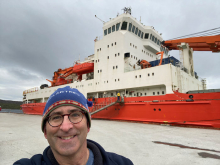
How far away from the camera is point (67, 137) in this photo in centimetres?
97

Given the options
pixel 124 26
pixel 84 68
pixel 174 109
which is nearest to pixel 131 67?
pixel 124 26

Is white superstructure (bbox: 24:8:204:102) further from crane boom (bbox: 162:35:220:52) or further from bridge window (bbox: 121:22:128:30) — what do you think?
crane boom (bbox: 162:35:220:52)

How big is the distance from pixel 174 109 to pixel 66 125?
8.95 meters

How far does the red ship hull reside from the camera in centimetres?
774

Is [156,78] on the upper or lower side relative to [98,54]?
lower

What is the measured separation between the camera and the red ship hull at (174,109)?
7738 mm

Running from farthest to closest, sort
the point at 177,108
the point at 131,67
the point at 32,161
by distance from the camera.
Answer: the point at 131,67 < the point at 177,108 < the point at 32,161

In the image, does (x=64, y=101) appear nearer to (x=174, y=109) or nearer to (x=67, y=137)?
(x=67, y=137)

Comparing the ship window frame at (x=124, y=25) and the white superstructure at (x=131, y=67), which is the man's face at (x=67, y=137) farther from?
the ship window frame at (x=124, y=25)

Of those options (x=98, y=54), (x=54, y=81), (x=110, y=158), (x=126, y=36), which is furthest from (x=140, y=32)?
(x=54, y=81)

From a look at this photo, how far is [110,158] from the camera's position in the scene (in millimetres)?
1159

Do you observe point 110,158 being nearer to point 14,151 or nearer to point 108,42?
point 14,151

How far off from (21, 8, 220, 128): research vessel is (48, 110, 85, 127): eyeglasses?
8.71 m

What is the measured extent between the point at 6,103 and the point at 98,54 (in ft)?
193
